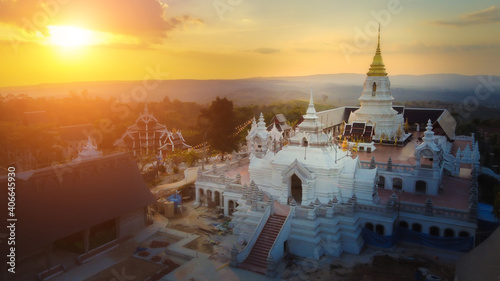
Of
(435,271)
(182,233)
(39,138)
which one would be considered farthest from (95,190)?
(39,138)

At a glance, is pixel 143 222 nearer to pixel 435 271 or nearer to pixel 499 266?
pixel 435 271

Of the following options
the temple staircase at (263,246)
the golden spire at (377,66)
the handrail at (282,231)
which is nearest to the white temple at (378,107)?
the golden spire at (377,66)

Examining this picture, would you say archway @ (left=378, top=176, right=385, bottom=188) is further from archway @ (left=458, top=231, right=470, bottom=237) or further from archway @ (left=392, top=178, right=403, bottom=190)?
archway @ (left=458, top=231, right=470, bottom=237)

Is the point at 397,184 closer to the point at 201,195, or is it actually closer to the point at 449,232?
the point at 449,232

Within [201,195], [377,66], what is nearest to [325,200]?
[201,195]

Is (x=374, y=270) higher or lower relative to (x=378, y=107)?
lower

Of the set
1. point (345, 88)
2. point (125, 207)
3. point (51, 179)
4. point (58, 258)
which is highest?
point (345, 88)

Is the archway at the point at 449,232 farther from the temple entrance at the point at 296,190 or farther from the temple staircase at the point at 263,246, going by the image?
the temple staircase at the point at 263,246
